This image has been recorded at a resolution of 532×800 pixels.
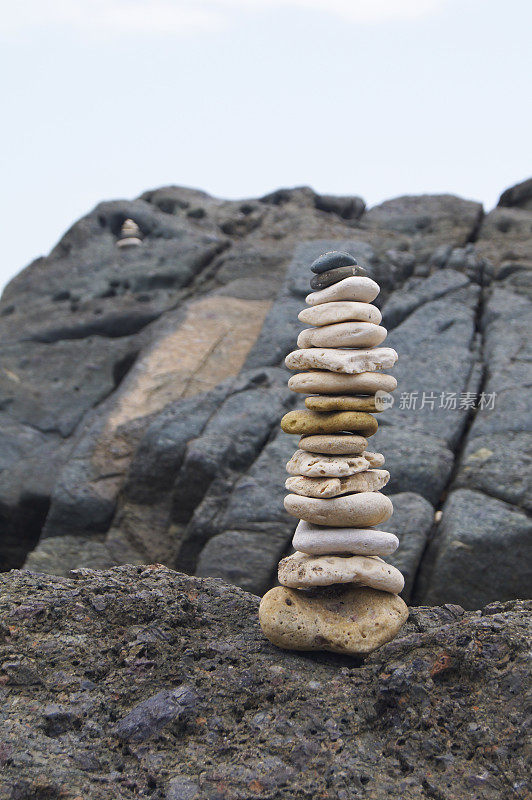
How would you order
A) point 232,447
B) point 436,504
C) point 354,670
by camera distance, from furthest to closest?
point 232,447, point 436,504, point 354,670

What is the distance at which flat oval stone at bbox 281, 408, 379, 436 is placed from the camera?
8719mm

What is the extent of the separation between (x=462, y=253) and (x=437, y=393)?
14.1 ft

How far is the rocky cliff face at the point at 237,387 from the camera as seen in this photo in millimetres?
13711

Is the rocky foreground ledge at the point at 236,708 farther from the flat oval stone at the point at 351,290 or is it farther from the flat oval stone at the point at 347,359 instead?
the flat oval stone at the point at 351,290

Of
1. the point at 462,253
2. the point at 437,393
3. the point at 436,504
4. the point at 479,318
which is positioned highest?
the point at 462,253

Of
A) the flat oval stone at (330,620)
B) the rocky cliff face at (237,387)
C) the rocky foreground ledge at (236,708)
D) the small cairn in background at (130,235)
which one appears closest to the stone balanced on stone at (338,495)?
→ the flat oval stone at (330,620)

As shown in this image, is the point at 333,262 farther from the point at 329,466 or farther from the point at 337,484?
the point at 337,484

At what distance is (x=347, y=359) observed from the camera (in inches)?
344

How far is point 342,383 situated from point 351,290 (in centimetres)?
98

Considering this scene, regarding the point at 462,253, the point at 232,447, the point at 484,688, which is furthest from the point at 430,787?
the point at 462,253

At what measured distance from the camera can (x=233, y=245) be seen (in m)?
21.5

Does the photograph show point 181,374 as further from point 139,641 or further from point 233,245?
point 139,641

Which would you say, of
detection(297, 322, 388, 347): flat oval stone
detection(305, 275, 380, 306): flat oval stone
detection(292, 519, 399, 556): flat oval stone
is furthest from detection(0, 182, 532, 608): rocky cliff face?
detection(305, 275, 380, 306): flat oval stone

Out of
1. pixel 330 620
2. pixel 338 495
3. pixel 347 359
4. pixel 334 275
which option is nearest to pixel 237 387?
pixel 334 275
